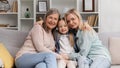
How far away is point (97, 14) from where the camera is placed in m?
4.70

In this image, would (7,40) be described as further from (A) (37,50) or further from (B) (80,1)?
(B) (80,1)

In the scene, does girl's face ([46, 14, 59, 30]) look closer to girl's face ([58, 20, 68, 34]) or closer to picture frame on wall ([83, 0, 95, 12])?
girl's face ([58, 20, 68, 34])

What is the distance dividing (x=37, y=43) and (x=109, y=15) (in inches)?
96.7

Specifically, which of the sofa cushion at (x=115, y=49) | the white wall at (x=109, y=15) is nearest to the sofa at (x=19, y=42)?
the sofa cushion at (x=115, y=49)

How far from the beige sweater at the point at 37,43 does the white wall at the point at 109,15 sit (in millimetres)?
2127

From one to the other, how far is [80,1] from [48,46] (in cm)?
217

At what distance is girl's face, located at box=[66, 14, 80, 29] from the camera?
2928mm

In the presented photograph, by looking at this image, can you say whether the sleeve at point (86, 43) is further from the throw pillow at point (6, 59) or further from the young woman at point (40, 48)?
the throw pillow at point (6, 59)

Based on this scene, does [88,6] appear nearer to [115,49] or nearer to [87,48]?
[115,49]

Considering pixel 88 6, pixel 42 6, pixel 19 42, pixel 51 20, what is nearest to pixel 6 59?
pixel 19 42

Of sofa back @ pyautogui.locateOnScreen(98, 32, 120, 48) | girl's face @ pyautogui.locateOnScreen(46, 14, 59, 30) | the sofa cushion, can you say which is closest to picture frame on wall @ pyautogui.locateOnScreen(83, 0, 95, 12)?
sofa back @ pyautogui.locateOnScreen(98, 32, 120, 48)

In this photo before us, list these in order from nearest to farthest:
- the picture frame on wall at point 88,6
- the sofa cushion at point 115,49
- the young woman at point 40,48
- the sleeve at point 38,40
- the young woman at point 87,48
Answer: the young woman at point 40,48
the young woman at point 87,48
the sleeve at point 38,40
the sofa cushion at point 115,49
the picture frame on wall at point 88,6

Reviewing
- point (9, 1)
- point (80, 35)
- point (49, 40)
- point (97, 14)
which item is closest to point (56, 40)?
point (49, 40)

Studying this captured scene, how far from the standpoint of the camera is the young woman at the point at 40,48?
2543 mm
